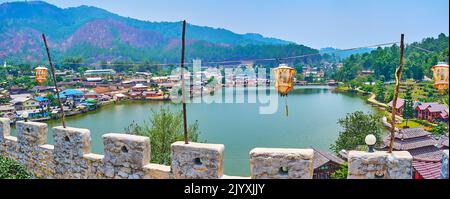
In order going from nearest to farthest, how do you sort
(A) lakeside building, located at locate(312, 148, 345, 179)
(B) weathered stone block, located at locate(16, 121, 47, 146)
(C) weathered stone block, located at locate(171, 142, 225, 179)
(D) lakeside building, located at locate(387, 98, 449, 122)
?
(C) weathered stone block, located at locate(171, 142, 225, 179) < (B) weathered stone block, located at locate(16, 121, 47, 146) < (A) lakeside building, located at locate(312, 148, 345, 179) < (D) lakeside building, located at locate(387, 98, 449, 122)

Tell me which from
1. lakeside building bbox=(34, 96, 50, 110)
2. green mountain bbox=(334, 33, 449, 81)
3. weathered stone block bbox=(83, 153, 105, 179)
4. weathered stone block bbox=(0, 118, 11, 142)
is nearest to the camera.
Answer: weathered stone block bbox=(83, 153, 105, 179)

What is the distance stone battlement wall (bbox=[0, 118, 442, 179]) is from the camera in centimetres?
296

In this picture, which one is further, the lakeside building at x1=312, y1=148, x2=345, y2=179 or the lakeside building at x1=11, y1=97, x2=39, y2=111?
the lakeside building at x1=11, y1=97, x2=39, y2=111

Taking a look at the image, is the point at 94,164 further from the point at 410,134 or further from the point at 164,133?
the point at 410,134

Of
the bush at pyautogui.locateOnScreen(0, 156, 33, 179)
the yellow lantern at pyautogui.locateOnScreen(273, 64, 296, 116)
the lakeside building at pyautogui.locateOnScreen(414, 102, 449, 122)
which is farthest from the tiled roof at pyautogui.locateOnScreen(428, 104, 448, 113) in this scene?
Result: the bush at pyautogui.locateOnScreen(0, 156, 33, 179)

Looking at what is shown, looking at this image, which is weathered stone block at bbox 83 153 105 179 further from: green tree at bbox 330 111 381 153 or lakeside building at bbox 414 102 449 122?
lakeside building at bbox 414 102 449 122

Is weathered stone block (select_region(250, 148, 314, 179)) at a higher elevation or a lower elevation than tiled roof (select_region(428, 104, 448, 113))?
higher

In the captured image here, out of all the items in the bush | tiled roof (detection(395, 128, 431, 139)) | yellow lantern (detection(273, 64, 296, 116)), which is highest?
yellow lantern (detection(273, 64, 296, 116))

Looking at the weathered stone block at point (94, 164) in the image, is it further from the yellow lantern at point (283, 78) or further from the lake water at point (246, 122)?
the lake water at point (246, 122)

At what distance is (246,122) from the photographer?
26.9m

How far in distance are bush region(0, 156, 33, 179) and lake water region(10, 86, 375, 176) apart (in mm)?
11028

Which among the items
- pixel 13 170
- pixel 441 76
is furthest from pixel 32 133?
pixel 441 76

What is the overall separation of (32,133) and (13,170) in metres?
0.48

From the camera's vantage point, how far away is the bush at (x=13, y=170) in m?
4.46
